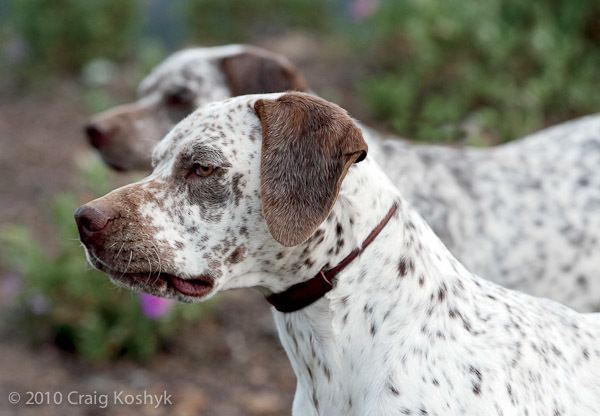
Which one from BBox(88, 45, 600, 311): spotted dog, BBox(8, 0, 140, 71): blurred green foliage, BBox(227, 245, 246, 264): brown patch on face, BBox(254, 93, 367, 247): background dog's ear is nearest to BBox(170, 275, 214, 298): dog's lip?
BBox(227, 245, 246, 264): brown patch on face

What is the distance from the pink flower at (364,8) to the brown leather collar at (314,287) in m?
4.96

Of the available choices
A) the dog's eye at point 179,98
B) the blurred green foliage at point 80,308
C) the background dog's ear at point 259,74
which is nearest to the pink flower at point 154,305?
the blurred green foliage at point 80,308

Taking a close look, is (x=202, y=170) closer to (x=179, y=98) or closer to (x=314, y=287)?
(x=314, y=287)

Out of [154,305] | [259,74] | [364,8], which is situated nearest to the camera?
[259,74]

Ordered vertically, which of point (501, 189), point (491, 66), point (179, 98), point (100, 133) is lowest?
point (100, 133)

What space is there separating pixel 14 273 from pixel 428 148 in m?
2.93

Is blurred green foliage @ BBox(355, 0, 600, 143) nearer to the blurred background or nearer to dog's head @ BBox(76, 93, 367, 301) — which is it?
the blurred background

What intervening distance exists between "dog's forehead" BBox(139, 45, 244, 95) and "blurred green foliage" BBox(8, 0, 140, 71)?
4.64 meters

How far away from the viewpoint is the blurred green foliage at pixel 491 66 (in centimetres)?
672

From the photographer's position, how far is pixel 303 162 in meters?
2.64

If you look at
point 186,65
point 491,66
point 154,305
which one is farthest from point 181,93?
point 491,66

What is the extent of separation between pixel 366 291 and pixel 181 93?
221 centimetres

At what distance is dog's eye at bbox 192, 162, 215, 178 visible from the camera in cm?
274

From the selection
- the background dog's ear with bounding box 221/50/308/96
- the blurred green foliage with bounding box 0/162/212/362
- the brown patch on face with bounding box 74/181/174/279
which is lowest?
the blurred green foliage with bounding box 0/162/212/362
